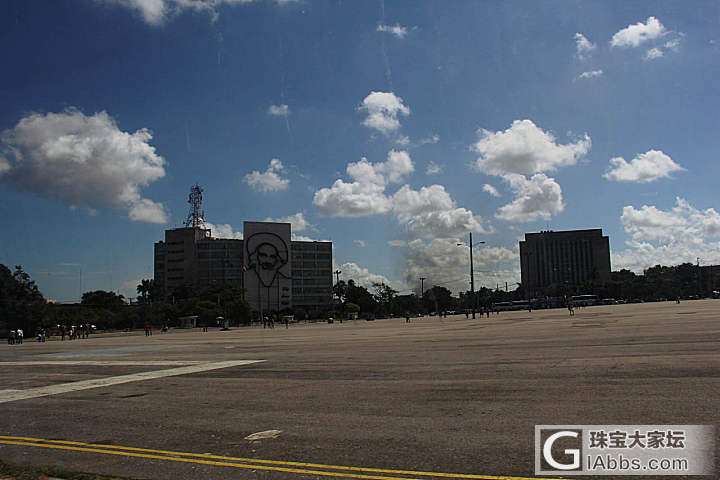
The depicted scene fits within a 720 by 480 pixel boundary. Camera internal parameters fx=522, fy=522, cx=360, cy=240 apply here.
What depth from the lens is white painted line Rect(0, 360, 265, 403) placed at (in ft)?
43.0

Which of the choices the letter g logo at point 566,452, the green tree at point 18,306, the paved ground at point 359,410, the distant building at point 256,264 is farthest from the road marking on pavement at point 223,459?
the distant building at point 256,264

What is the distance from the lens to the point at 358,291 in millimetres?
164875

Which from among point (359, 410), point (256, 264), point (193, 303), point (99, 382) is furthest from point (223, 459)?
point (256, 264)

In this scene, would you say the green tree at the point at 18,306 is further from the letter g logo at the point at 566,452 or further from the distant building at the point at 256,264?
the letter g logo at the point at 566,452

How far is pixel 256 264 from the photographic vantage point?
163500mm

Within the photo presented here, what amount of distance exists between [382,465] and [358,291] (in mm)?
159311

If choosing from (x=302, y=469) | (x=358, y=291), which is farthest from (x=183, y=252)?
(x=302, y=469)

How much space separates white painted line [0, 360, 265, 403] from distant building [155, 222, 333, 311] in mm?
144974

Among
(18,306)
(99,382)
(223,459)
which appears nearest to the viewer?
(223,459)

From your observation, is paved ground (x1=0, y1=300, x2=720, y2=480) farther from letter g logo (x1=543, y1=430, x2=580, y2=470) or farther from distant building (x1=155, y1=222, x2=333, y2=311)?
distant building (x1=155, y1=222, x2=333, y2=311)

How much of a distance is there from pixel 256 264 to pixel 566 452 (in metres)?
161

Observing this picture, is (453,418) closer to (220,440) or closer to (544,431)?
(544,431)

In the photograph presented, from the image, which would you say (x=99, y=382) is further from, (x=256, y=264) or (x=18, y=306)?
(x=256, y=264)

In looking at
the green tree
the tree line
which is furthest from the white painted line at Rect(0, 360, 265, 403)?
the green tree
